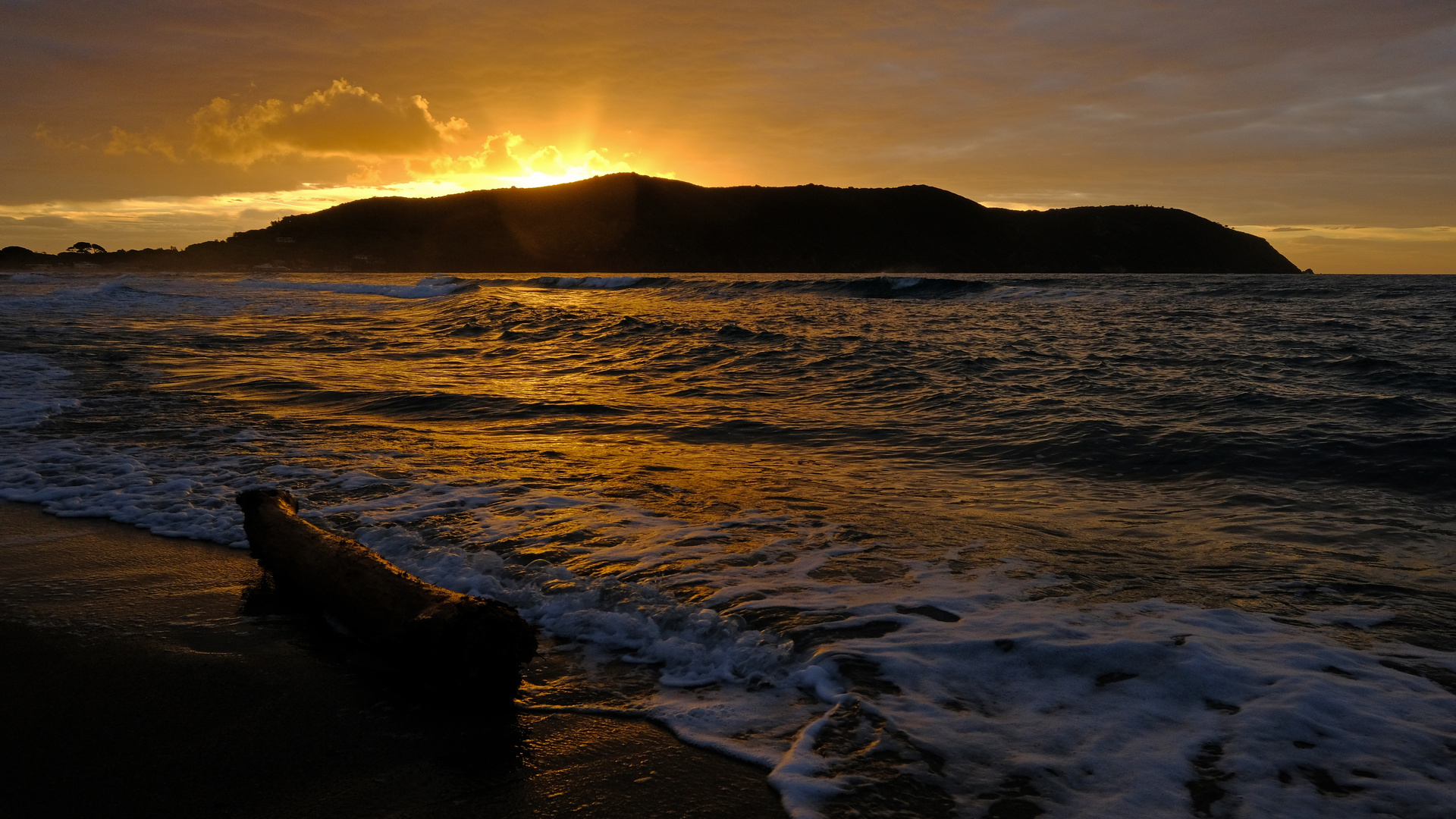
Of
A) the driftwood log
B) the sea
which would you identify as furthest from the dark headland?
the driftwood log

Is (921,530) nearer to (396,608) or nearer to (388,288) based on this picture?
(396,608)

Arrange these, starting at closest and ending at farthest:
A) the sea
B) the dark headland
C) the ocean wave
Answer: the sea < the ocean wave < the dark headland

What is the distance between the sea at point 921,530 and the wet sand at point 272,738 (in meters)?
0.22

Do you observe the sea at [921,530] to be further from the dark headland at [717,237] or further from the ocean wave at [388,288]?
the dark headland at [717,237]

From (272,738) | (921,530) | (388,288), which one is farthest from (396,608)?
(388,288)

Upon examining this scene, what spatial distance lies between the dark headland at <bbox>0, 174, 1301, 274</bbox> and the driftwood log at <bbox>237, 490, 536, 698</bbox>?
97.4m

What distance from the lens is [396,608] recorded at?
3266 millimetres

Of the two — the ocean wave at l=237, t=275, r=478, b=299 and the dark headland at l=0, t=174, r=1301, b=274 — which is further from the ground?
the dark headland at l=0, t=174, r=1301, b=274

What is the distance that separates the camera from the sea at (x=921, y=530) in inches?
107

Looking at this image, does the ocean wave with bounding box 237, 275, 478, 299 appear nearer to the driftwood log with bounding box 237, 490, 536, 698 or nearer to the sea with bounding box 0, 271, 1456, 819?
the sea with bounding box 0, 271, 1456, 819

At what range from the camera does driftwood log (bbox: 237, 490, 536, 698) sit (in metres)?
2.96

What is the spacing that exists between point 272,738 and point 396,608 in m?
0.65

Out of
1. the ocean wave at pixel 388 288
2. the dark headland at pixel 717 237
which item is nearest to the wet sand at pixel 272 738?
the ocean wave at pixel 388 288

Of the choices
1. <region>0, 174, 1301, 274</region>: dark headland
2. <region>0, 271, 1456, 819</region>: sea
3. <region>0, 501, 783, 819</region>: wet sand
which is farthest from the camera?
<region>0, 174, 1301, 274</region>: dark headland
